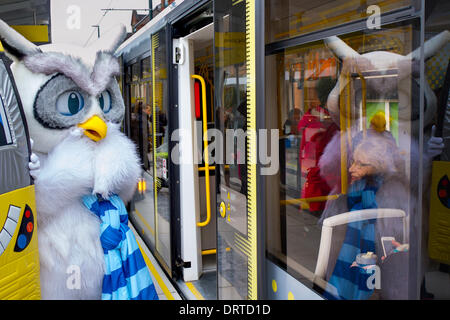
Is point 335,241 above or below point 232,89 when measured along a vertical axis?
below

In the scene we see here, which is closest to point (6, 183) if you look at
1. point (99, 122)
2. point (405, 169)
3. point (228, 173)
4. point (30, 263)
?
point (30, 263)

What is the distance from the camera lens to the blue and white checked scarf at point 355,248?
2.09 m

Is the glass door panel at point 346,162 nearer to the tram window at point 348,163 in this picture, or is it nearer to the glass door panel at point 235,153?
the tram window at point 348,163

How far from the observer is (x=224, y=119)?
2.96m

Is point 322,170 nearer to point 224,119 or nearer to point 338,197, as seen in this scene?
point 338,197

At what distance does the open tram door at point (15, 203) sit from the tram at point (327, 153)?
0.01 m

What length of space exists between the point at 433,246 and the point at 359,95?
0.75 meters

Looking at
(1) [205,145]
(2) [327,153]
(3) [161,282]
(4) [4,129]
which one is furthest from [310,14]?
(3) [161,282]

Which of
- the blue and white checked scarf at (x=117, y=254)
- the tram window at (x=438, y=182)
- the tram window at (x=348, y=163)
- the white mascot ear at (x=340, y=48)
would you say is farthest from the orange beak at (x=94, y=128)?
the tram window at (x=438, y=182)

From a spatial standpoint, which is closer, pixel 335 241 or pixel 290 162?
pixel 335 241

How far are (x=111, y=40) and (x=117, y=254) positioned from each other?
4.28ft

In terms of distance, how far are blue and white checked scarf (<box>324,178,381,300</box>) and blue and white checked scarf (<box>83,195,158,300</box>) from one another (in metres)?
1.21

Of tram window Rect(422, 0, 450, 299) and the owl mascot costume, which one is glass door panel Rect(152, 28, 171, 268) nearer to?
the owl mascot costume

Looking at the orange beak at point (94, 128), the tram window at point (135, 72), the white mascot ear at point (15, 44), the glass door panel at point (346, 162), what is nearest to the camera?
the glass door panel at point (346, 162)
